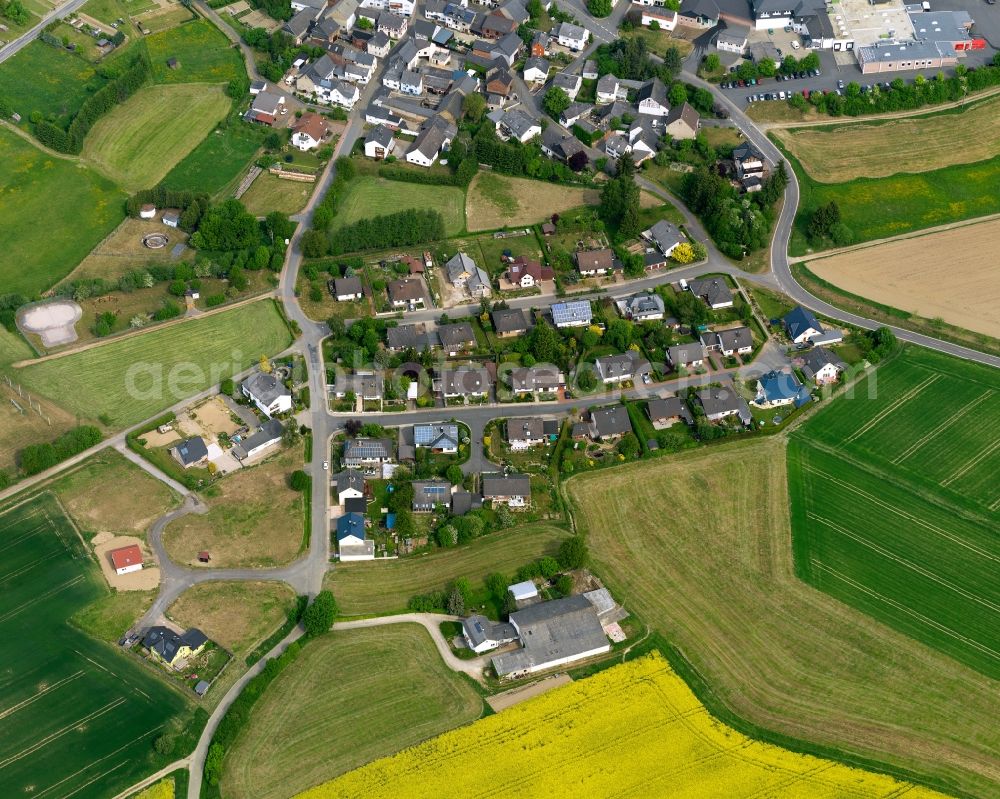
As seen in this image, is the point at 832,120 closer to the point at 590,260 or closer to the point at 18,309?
the point at 590,260

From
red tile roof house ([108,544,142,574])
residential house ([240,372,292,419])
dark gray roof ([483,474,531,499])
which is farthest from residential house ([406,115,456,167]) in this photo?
red tile roof house ([108,544,142,574])

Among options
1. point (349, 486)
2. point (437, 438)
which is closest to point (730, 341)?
point (437, 438)

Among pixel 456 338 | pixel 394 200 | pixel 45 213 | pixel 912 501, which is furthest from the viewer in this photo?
pixel 394 200

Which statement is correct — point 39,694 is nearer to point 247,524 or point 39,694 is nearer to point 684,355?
point 247,524

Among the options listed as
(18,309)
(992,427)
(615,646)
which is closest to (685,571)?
(615,646)

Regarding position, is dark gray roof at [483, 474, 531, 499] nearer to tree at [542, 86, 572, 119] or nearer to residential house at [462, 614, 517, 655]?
residential house at [462, 614, 517, 655]

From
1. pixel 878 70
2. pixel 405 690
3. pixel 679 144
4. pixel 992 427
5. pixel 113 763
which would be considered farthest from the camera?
pixel 878 70
